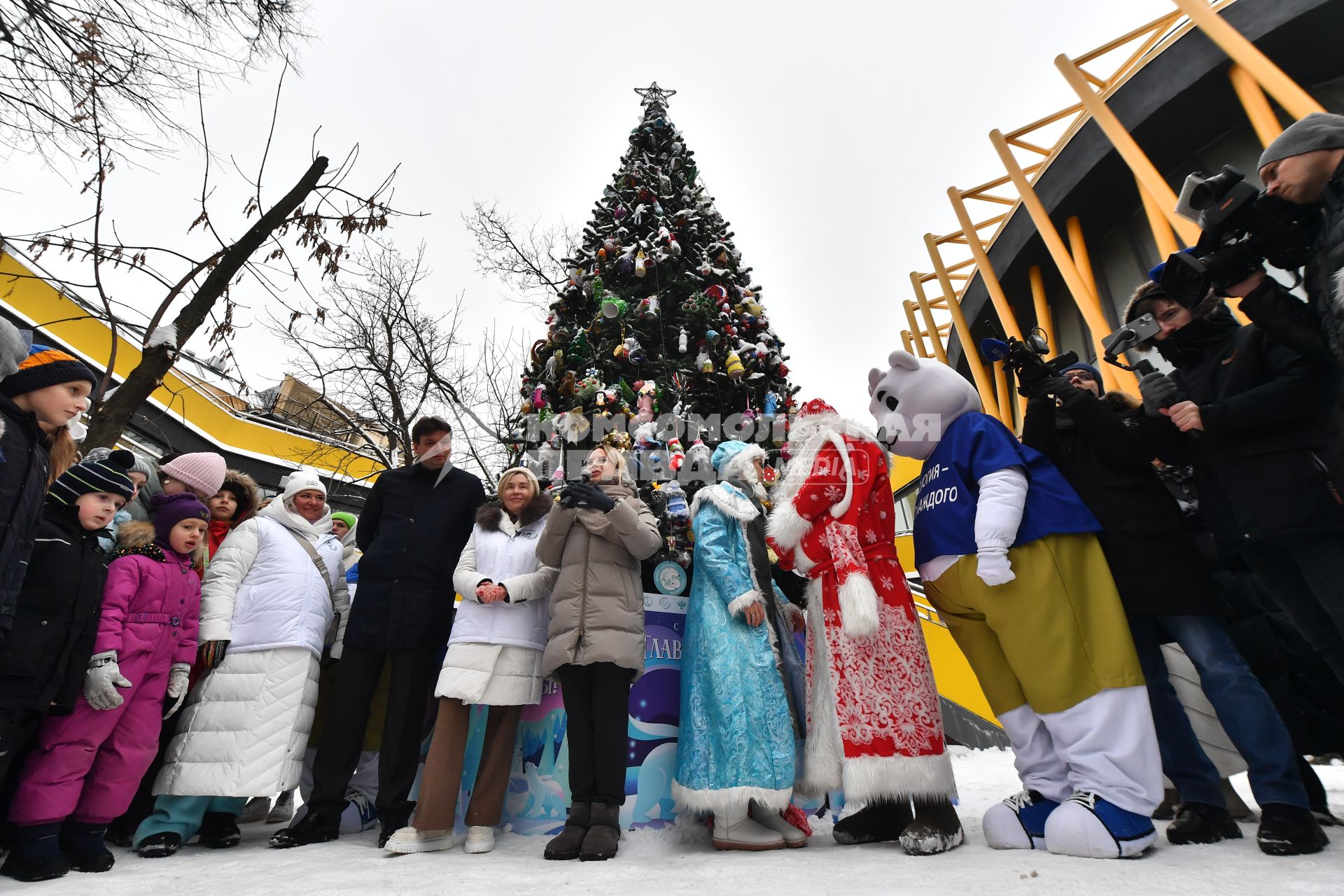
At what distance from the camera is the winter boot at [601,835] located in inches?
103

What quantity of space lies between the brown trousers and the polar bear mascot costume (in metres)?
2.07

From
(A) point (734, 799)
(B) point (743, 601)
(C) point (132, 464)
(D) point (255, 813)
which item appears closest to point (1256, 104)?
(B) point (743, 601)

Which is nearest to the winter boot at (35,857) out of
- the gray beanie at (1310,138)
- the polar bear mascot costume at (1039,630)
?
the polar bear mascot costume at (1039,630)

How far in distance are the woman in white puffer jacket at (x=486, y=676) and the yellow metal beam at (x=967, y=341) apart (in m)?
13.7

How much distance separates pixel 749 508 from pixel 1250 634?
7.32 feet

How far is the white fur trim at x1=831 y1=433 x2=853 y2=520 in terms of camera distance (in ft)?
9.87

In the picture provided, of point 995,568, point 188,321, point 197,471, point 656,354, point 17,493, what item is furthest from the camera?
point 656,354

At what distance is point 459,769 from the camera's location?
9.86ft

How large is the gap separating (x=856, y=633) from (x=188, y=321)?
401 centimetres

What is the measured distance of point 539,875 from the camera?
2.36 metres

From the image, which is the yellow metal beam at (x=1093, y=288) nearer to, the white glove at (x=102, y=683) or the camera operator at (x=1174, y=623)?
the camera operator at (x=1174, y=623)

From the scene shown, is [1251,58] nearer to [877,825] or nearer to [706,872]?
[877,825]

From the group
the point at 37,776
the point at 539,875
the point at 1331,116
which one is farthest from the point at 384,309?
the point at 1331,116

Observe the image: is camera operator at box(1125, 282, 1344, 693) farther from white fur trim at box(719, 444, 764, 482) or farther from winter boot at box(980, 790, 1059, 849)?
white fur trim at box(719, 444, 764, 482)
